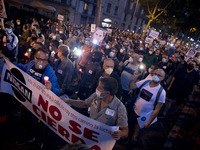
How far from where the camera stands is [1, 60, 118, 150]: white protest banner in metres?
2.19

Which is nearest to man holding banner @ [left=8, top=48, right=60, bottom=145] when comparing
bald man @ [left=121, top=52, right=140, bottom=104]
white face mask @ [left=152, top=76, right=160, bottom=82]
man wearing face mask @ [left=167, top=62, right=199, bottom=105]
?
white face mask @ [left=152, top=76, right=160, bottom=82]

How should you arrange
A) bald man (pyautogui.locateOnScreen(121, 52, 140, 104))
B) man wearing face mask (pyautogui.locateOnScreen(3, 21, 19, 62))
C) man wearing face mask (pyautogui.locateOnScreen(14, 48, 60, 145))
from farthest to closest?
man wearing face mask (pyautogui.locateOnScreen(3, 21, 19, 62)) < bald man (pyautogui.locateOnScreen(121, 52, 140, 104)) < man wearing face mask (pyautogui.locateOnScreen(14, 48, 60, 145))

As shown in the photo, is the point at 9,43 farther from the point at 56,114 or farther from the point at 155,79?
the point at 155,79

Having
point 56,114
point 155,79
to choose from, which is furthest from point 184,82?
point 56,114

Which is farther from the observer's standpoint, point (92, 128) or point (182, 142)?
point (92, 128)

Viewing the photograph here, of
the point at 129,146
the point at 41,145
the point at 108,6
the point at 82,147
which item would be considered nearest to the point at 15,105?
the point at 41,145

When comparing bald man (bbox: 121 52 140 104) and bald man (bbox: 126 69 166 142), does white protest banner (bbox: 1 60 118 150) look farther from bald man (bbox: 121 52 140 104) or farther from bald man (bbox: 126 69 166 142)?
bald man (bbox: 121 52 140 104)

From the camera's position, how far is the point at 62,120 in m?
2.46

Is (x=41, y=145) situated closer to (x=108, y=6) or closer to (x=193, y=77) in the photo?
(x=193, y=77)

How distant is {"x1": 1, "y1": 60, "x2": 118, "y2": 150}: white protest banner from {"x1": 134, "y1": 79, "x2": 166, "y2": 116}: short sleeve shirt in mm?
1462

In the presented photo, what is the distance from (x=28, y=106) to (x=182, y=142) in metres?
2.73

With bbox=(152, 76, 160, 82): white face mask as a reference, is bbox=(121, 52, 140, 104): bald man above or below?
below

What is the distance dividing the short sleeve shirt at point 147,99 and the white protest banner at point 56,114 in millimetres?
1462

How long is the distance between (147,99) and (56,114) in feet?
6.60
